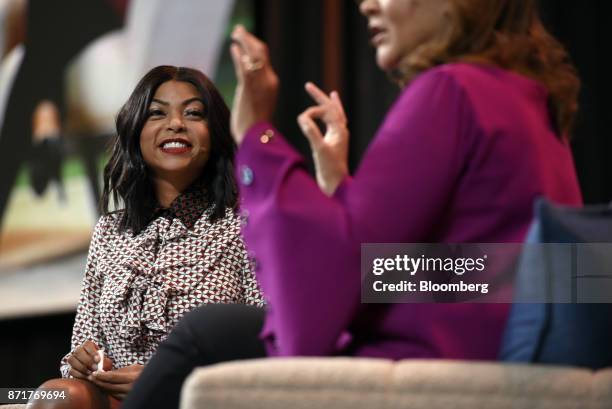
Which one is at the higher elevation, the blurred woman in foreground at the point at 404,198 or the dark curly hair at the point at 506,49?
the dark curly hair at the point at 506,49

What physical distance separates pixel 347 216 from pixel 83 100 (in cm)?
258

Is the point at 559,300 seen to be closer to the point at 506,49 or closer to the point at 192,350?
the point at 506,49

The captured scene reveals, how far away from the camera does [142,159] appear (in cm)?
216

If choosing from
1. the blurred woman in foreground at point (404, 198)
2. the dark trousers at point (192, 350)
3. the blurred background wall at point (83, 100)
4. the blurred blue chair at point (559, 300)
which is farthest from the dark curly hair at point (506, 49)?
the blurred background wall at point (83, 100)

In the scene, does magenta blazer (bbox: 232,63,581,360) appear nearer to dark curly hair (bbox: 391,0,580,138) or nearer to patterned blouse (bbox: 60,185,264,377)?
dark curly hair (bbox: 391,0,580,138)

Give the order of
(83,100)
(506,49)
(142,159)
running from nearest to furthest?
(506,49), (142,159), (83,100)

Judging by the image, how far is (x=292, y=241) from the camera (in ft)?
3.58

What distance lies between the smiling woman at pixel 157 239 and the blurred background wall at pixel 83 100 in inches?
51.0

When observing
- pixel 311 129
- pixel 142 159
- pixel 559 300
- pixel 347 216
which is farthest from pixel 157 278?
pixel 559 300

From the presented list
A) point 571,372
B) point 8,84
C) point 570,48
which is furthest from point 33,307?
point 571,372

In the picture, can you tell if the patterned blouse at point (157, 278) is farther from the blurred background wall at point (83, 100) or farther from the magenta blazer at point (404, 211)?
the blurred background wall at point (83, 100)

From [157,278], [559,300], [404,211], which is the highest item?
[404,211]

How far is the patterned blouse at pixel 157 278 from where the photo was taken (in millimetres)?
1947

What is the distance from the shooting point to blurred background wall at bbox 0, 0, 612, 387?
3.39m
